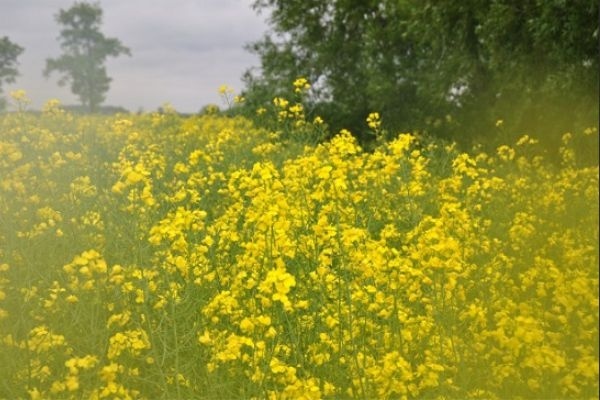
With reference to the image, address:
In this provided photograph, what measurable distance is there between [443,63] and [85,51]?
19.8 ft

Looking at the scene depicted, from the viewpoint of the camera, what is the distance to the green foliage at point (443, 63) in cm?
920

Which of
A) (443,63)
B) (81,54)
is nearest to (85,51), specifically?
(81,54)

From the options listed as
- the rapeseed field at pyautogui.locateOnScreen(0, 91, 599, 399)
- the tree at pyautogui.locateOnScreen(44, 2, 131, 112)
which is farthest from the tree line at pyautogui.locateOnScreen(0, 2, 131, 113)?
the rapeseed field at pyautogui.locateOnScreen(0, 91, 599, 399)

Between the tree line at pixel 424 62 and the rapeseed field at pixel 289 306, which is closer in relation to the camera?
the rapeseed field at pixel 289 306

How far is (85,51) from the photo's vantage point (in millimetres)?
11117

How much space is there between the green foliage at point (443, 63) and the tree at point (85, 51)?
4843 mm

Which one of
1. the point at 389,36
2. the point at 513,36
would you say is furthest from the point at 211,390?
the point at 389,36

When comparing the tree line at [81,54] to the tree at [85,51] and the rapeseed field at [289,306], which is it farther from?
the rapeseed field at [289,306]

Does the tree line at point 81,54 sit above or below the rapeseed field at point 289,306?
above

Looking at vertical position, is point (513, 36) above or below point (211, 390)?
above

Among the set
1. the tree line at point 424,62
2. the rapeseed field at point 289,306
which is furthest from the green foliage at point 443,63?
the rapeseed field at point 289,306

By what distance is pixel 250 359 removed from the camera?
11.5ft

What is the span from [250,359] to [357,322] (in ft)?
2.29

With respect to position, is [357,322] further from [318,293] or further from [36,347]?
[36,347]
